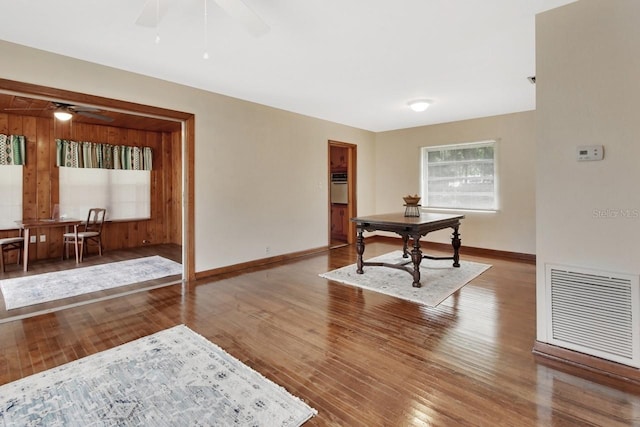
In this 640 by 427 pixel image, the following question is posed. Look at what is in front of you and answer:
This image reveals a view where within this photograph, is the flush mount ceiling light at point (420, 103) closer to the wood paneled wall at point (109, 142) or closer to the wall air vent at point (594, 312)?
the wall air vent at point (594, 312)

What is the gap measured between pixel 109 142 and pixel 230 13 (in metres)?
5.50

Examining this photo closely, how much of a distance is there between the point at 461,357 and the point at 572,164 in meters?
1.52

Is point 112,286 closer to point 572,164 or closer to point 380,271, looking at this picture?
point 380,271

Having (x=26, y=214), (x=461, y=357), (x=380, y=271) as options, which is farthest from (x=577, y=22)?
(x=26, y=214)

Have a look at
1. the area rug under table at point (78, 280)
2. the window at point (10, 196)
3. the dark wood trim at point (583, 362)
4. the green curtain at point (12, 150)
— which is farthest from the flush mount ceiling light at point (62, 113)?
the dark wood trim at point (583, 362)

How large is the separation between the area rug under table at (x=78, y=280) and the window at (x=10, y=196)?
158cm

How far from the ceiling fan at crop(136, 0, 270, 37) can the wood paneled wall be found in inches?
189

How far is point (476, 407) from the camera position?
163 centimetres

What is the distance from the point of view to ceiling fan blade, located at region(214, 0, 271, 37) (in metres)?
1.86

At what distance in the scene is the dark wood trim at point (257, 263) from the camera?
4141 mm

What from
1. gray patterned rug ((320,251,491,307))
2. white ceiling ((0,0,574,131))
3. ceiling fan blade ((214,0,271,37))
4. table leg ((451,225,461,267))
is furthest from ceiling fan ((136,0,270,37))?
table leg ((451,225,461,267))

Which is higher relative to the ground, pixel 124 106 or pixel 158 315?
pixel 124 106

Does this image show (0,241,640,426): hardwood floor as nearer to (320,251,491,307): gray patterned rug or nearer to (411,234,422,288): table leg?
(320,251,491,307): gray patterned rug

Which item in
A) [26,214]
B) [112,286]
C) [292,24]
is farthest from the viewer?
[26,214]
